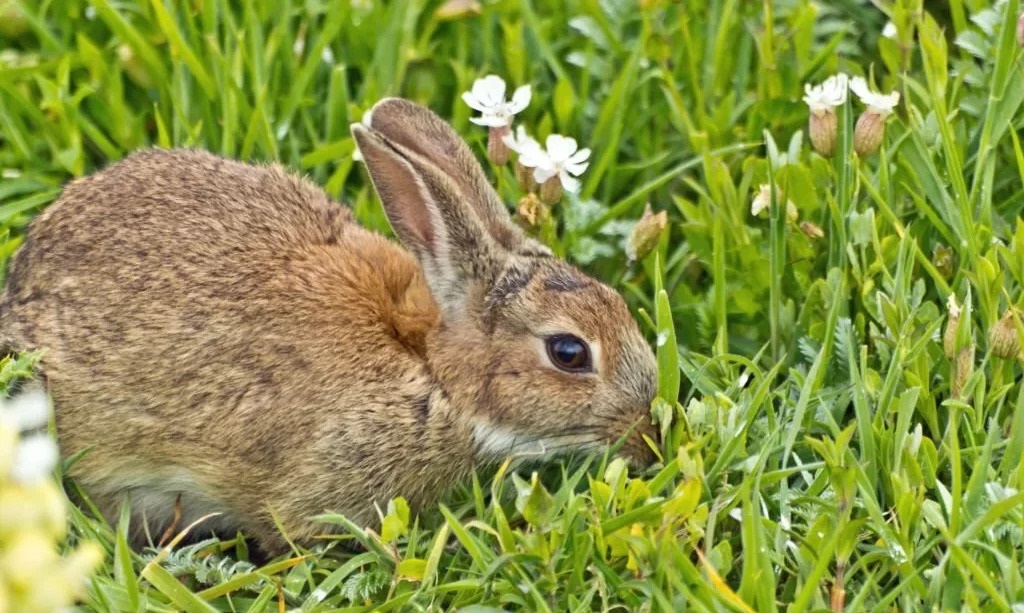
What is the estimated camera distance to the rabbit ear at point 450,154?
493 centimetres

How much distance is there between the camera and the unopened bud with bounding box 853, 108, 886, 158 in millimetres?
4922

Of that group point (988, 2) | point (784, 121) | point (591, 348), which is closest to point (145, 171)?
point (591, 348)

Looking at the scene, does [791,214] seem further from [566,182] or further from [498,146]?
[498,146]

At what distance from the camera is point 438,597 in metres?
4.04

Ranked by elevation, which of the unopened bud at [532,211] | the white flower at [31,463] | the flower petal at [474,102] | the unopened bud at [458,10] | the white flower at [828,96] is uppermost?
the white flower at [31,463]

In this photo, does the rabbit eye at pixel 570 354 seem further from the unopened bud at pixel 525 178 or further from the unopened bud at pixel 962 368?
the unopened bud at pixel 962 368

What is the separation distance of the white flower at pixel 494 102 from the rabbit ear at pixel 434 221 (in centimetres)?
64

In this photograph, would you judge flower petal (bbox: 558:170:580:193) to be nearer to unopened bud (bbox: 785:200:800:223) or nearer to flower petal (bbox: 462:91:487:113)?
flower petal (bbox: 462:91:487:113)

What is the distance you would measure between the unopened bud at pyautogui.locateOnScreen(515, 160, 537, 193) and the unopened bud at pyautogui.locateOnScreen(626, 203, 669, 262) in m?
0.42

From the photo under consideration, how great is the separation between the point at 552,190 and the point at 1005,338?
1.72 m

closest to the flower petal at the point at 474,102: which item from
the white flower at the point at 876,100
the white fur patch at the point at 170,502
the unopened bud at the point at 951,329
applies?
the white flower at the point at 876,100

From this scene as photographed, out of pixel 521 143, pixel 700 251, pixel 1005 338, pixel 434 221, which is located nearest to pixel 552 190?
pixel 521 143

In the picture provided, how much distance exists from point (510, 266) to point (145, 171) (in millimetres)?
1375

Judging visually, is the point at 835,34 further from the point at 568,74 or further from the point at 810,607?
the point at 810,607
